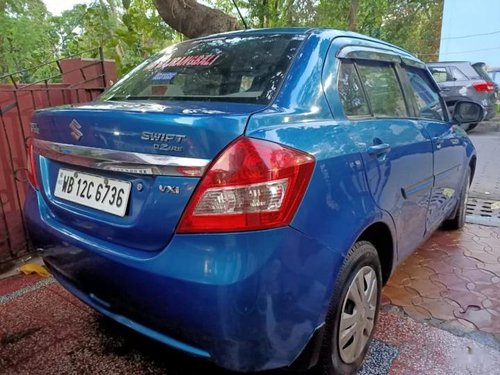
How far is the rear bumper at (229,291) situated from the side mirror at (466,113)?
7.79 feet

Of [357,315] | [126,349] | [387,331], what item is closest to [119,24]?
[126,349]

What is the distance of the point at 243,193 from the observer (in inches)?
51.0

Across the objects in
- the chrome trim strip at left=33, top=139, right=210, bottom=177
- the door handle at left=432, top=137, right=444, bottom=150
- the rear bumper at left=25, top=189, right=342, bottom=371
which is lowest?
the rear bumper at left=25, top=189, right=342, bottom=371

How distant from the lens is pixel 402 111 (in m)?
2.43

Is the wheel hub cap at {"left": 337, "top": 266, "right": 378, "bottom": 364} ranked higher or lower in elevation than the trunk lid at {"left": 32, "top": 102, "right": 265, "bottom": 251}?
lower

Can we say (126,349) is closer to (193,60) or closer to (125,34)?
(193,60)

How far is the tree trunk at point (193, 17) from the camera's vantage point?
17.0 ft

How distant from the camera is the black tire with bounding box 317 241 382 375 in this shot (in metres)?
1.63

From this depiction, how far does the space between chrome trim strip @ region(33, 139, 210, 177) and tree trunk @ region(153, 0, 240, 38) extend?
3966mm

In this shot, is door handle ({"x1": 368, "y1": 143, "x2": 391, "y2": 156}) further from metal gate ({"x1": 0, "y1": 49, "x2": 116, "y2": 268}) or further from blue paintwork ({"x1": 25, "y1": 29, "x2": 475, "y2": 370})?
metal gate ({"x1": 0, "y1": 49, "x2": 116, "y2": 268})

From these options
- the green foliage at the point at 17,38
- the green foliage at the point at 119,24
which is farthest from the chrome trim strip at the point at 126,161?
the green foliage at the point at 17,38

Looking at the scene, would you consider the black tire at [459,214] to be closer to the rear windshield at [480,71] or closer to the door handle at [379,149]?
the door handle at [379,149]

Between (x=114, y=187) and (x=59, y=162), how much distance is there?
45 centimetres

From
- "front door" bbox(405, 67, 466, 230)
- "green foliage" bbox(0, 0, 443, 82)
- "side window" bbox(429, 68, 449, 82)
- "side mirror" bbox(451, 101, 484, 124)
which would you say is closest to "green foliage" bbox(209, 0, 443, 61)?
"green foliage" bbox(0, 0, 443, 82)
